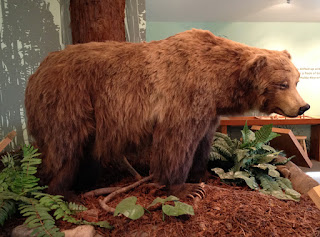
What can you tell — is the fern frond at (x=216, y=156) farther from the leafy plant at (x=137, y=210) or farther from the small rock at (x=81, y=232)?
the small rock at (x=81, y=232)

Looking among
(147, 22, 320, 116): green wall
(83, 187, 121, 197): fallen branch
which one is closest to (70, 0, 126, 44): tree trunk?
(147, 22, 320, 116): green wall

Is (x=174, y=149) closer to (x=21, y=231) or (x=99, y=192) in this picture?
(x=99, y=192)

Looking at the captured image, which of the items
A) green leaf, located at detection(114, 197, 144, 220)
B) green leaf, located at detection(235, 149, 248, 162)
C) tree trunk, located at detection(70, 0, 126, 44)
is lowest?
green leaf, located at detection(235, 149, 248, 162)

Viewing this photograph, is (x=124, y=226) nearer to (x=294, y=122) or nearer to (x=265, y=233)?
(x=265, y=233)

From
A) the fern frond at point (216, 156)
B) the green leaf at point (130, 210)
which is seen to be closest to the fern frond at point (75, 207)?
the green leaf at point (130, 210)

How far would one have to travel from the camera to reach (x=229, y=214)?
7.36 feet

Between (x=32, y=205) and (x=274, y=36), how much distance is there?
118 inches

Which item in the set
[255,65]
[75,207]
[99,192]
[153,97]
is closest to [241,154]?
[255,65]

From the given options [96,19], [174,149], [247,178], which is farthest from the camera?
[96,19]

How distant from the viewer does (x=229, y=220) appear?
2.17 meters

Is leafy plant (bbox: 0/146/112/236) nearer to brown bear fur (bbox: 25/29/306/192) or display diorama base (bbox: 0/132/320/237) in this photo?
display diorama base (bbox: 0/132/320/237)

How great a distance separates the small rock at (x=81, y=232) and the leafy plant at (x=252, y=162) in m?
1.65

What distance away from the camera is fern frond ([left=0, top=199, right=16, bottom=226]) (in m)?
2.05

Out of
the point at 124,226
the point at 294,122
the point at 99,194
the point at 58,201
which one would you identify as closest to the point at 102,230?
the point at 124,226
